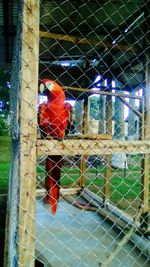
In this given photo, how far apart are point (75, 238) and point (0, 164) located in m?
9.68

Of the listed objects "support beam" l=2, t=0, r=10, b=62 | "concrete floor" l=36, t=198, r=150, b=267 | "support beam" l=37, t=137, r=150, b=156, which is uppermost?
"support beam" l=2, t=0, r=10, b=62

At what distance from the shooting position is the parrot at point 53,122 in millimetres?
3097

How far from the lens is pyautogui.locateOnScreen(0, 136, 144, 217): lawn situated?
5788 mm

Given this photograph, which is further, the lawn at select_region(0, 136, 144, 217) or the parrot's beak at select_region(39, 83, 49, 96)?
the lawn at select_region(0, 136, 144, 217)

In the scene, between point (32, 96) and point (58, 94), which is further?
point (58, 94)

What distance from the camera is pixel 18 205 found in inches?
67.7

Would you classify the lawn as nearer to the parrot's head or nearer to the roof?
the parrot's head

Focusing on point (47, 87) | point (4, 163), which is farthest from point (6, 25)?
point (4, 163)

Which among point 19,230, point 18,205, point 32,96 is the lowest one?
point 19,230

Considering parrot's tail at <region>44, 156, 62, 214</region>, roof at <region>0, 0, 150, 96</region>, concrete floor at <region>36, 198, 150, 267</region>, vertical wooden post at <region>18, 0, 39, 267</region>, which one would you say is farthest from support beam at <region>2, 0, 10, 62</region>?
concrete floor at <region>36, 198, 150, 267</region>

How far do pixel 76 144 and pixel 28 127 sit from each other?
0.39 meters

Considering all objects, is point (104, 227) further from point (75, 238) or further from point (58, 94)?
point (58, 94)

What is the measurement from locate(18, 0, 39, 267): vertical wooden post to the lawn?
4.17 ft

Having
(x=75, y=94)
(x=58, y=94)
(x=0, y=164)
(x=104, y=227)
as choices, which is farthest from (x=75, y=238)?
(x=0, y=164)
